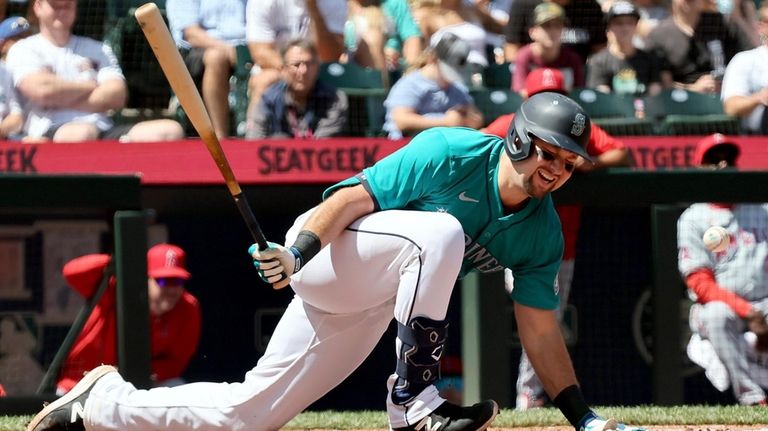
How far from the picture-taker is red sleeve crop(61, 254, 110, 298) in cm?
580

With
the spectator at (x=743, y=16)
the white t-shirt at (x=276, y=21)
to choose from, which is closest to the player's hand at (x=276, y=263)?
the white t-shirt at (x=276, y=21)

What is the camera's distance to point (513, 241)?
12.6ft

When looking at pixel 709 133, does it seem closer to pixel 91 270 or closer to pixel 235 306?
pixel 235 306

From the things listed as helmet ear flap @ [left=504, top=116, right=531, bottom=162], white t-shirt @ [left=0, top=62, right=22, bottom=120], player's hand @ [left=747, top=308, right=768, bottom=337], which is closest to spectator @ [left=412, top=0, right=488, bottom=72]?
player's hand @ [left=747, top=308, right=768, bottom=337]

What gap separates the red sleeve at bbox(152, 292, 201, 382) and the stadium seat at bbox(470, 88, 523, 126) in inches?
78.2

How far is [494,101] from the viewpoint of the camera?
291 inches

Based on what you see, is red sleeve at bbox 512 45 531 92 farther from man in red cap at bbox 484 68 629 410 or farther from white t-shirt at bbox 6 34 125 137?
white t-shirt at bbox 6 34 125 137

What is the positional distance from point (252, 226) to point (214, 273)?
3454 millimetres

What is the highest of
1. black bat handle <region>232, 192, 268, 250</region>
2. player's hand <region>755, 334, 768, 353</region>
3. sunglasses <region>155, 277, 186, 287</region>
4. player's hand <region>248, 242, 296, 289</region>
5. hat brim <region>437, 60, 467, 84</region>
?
hat brim <region>437, 60, 467, 84</region>

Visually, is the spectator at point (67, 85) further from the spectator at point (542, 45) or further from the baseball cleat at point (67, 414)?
the baseball cleat at point (67, 414)

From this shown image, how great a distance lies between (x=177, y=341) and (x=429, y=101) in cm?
189

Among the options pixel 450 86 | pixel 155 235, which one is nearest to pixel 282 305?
pixel 155 235

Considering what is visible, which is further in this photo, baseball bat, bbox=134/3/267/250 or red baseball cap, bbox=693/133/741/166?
red baseball cap, bbox=693/133/741/166

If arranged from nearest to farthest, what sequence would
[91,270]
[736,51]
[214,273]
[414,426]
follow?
1. [414,426]
2. [91,270]
3. [214,273]
4. [736,51]
